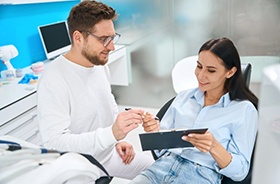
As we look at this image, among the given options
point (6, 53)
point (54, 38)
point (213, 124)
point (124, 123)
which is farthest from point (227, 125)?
point (54, 38)

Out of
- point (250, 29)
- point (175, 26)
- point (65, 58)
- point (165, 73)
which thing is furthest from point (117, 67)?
point (65, 58)

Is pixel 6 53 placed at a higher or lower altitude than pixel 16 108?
higher

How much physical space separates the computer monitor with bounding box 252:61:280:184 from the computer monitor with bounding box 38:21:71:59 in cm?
257

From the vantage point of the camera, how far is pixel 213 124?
139 centimetres

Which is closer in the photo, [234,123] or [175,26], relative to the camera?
[234,123]

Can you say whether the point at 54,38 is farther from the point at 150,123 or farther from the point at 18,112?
the point at 150,123

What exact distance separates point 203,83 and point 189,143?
0.36 m

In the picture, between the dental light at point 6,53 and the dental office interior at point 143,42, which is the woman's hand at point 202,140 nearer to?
the dental office interior at point 143,42

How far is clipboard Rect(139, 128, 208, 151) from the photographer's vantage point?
120 centimetres

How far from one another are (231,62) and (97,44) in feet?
2.26

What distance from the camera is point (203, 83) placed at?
1482mm

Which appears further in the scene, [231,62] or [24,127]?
[24,127]

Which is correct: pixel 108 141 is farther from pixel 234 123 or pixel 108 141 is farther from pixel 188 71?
pixel 188 71

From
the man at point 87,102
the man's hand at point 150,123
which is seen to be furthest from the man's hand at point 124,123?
the man's hand at point 150,123
